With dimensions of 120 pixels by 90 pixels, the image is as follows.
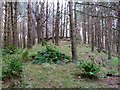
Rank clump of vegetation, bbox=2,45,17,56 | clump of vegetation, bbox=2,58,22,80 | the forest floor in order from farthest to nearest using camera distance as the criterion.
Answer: clump of vegetation, bbox=2,45,17,56
clump of vegetation, bbox=2,58,22,80
the forest floor

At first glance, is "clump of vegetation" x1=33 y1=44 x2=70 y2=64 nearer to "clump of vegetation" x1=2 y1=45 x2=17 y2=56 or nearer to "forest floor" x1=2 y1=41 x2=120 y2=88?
"forest floor" x1=2 y1=41 x2=120 y2=88

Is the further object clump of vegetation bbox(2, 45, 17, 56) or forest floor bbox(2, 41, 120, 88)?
clump of vegetation bbox(2, 45, 17, 56)

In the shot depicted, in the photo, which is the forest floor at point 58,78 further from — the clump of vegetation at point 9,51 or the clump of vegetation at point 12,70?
the clump of vegetation at point 9,51

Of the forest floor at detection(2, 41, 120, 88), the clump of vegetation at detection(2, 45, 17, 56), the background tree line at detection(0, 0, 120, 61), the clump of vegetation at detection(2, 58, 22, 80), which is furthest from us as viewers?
the clump of vegetation at detection(2, 45, 17, 56)

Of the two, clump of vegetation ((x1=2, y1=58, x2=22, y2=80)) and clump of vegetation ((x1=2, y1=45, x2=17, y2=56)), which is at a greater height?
clump of vegetation ((x1=2, y1=45, x2=17, y2=56))

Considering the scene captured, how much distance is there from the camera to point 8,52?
10.9m

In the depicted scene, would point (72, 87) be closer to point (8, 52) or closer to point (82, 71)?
point (82, 71)

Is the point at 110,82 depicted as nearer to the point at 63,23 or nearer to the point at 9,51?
the point at 9,51

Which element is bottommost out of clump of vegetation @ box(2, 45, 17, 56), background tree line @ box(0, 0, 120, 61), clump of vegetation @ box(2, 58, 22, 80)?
clump of vegetation @ box(2, 58, 22, 80)

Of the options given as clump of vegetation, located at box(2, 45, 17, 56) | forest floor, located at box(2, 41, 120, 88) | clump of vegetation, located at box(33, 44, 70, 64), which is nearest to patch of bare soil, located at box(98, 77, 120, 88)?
forest floor, located at box(2, 41, 120, 88)

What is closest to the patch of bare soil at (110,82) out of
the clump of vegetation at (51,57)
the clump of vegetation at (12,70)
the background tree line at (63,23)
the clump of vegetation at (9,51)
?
the background tree line at (63,23)

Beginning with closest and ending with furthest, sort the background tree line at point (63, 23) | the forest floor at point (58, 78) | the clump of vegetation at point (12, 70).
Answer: the forest floor at point (58, 78) < the clump of vegetation at point (12, 70) < the background tree line at point (63, 23)

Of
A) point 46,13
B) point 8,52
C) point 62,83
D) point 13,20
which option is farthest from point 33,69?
point 46,13

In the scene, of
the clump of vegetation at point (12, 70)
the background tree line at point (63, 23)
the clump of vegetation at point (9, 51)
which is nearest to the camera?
the clump of vegetation at point (12, 70)
